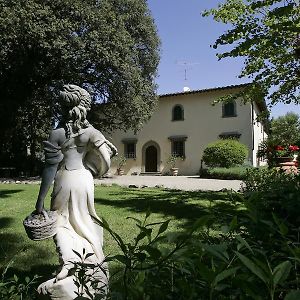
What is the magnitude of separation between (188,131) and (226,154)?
6.29 m

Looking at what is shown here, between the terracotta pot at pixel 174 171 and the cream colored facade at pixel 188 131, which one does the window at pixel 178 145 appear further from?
the terracotta pot at pixel 174 171

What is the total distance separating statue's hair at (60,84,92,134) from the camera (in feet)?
11.8

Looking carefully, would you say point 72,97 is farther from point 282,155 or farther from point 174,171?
point 174,171

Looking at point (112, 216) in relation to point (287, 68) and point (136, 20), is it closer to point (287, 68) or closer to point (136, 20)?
point (287, 68)

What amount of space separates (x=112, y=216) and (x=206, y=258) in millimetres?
7592

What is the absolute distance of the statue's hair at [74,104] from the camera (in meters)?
3.59

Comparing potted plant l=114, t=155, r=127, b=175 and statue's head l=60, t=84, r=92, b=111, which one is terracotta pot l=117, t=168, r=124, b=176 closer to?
potted plant l=114, t=155, r=127, b=175

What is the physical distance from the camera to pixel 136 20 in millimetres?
24484

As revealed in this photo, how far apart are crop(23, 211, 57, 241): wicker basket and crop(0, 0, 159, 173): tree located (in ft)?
59.2

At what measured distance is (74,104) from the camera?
11.9 ft

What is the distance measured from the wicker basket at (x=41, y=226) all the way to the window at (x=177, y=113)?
95.1 ft

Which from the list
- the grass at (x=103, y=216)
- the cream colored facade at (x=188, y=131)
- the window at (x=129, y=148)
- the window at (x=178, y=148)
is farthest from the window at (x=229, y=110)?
the grass at (x=103, y=216)

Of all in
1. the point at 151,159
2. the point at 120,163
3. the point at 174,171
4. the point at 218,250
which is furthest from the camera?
the point at 151,159

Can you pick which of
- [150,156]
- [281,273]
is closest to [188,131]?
[150,156]
